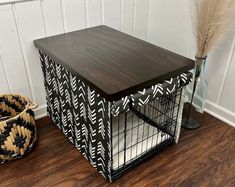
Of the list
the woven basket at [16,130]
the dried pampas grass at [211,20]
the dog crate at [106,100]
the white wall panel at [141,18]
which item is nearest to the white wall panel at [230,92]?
the dried pampas grass at [211,20]

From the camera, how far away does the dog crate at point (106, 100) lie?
1122 mm

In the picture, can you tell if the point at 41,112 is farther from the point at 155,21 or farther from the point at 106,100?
the point at 155,21

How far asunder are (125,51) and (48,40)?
1.58 feet

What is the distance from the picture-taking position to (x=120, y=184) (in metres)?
1.33

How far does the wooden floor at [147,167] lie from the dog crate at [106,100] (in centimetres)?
6

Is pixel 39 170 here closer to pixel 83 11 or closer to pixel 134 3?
pixel 83 11

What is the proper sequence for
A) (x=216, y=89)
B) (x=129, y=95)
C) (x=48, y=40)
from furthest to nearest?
(x=216, y=89), (x=48, y=40), (x=129, y=95)

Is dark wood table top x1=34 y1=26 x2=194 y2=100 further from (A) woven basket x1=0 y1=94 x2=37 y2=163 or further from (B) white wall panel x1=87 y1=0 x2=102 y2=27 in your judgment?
(A) woven basket x1=0 y1=94 x2=37 y2=163

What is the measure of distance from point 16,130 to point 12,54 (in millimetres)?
458

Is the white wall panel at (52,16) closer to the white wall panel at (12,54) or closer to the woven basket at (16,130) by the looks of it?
the white wall panel at (12,54)

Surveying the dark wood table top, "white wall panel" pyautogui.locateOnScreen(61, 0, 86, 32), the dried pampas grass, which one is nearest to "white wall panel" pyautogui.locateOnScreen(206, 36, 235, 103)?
the dried pampas grass

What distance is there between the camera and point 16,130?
4.43ft

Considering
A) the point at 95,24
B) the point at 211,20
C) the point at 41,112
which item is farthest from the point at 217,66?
the point at 41,112

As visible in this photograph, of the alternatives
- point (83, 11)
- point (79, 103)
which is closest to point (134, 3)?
point (83, 11)
